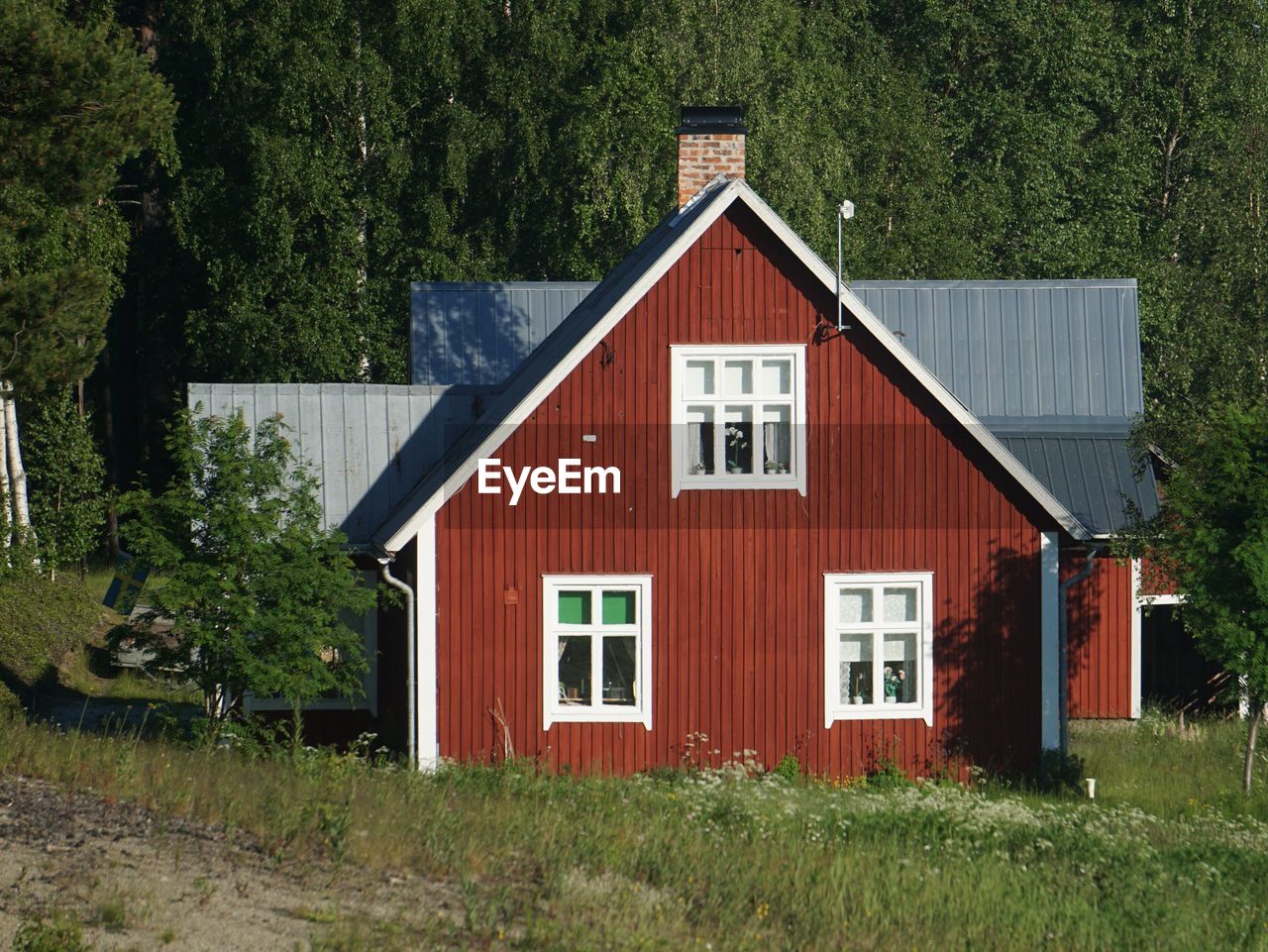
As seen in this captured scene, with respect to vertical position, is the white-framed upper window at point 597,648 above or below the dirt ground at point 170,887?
above

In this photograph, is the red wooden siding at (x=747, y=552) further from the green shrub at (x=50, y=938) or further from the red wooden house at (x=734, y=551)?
the green shrub at (x=50, y=938)

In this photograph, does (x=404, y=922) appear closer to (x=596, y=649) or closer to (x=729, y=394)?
(x=596, y=649)

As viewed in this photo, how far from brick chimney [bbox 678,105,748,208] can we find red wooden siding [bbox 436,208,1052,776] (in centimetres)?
256

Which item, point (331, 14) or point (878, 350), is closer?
point (878, 350)

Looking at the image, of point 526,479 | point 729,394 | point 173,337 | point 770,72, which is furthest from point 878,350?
point 173,337

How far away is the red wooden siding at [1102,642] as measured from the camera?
23000 mm

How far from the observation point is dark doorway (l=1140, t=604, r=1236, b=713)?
2466 cm

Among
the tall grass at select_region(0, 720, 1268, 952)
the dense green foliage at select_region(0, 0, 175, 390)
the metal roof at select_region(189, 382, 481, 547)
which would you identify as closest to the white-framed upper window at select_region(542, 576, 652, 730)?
the tall grass at select_region(0, 720, 1268, 952)

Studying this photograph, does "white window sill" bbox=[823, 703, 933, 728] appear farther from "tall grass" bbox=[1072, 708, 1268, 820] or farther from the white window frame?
the white window frame

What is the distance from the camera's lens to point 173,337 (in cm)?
4012

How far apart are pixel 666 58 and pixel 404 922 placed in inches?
1046

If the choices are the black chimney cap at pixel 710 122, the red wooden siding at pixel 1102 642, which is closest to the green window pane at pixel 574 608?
the black chimney cap at pixel 710 122

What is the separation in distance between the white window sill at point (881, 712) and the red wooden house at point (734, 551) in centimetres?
2

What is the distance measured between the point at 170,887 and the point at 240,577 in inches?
254
